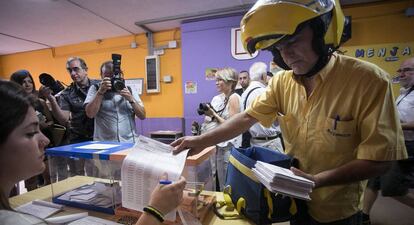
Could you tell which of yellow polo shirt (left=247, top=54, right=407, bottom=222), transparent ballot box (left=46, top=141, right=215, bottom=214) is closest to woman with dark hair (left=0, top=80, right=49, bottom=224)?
transparent ballot box (left=46, top=141, right=215, bottom=214)

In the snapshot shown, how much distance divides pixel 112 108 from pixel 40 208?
3.53 feet

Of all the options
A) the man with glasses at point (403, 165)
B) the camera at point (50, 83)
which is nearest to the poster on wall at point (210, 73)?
the camera at point (50, 83)

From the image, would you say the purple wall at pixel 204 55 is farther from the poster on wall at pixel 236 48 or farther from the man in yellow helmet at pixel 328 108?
the man in yellow helmet at pixel 328 108

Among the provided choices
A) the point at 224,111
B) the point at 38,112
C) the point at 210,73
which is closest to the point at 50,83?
the point at 38,112

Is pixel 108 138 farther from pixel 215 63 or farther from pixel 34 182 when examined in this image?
pixel 215 63

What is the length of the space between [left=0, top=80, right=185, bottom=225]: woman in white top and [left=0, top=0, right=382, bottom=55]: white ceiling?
9.39 feet

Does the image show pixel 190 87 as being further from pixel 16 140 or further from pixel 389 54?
pixel 16 140

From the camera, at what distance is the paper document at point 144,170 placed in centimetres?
82

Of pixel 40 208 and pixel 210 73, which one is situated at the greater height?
pixel 210 73

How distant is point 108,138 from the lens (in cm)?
204

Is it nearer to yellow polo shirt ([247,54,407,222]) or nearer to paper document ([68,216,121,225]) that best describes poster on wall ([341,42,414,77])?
yellow polo shirt ([247,54,407,222])

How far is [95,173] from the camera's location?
1470mm

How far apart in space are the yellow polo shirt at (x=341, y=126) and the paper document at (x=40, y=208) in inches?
44.6

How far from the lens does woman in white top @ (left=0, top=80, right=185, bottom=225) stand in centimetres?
57
